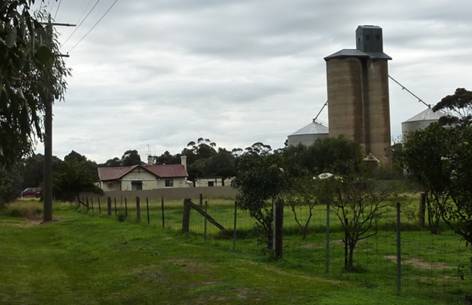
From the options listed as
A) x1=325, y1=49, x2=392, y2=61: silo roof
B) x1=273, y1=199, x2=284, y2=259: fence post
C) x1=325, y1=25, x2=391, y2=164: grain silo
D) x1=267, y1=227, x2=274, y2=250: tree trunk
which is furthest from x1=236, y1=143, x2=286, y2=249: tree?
x1=325, y1=49, x2=392, y2=61: silo roof

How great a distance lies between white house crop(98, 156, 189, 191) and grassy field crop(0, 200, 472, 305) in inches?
2816

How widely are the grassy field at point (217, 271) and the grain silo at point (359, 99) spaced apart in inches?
2910

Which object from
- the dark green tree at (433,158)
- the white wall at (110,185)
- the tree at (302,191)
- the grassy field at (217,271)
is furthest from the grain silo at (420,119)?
the dark green tree at (433,158)

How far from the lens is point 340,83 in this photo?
324ft

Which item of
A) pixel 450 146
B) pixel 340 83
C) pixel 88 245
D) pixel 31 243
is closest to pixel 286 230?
pixel 88 245

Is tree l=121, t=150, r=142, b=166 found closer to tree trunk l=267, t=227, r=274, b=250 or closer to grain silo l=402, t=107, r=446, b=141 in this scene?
grain silo l=402, t=107, r=446, b=141

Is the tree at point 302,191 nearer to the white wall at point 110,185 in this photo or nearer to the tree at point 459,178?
the tree at point 459,178

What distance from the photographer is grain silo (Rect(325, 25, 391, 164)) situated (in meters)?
97.3

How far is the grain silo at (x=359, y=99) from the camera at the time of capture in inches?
3831

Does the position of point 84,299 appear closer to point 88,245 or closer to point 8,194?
point 88,245

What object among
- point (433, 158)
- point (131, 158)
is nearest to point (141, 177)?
point (131, 158)

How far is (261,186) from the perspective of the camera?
17938 mm

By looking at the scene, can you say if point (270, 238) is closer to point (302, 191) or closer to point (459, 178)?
point (302, 191)

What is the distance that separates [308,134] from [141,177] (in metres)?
31.0
